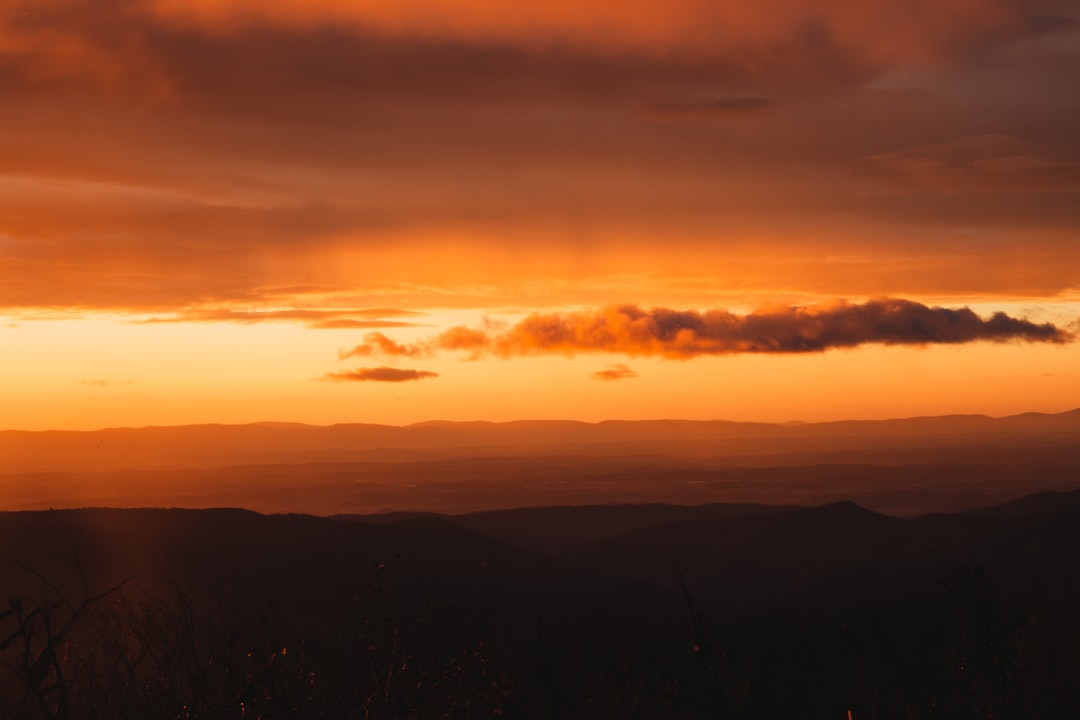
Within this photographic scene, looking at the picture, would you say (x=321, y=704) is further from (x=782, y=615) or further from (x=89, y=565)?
(x=89, y=565)

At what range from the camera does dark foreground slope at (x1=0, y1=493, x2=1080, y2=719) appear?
10.3m

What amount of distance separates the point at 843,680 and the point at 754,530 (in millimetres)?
101924

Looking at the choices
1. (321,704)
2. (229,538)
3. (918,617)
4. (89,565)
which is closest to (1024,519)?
(918,617)

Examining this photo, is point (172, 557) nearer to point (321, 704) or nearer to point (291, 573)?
point (291, 573)

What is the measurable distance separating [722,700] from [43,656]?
4.25 metres

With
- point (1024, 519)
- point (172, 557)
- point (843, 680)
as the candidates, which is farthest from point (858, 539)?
point (843, 680)

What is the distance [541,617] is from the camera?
956 centimetres

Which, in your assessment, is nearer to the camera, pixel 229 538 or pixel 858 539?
pixel 229 538

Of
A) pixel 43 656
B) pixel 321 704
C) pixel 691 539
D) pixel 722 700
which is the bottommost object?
pixel 691 539

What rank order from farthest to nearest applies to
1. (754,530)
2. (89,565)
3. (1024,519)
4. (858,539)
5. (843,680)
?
(754,530) → (858,539) → (1024,519) → (89,565) → (843,680)

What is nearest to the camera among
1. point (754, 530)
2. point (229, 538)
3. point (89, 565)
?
point (89, 565)

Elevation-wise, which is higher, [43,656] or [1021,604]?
[43,656]

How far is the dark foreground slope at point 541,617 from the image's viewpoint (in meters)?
10.3

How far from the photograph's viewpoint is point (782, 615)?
60719mm
